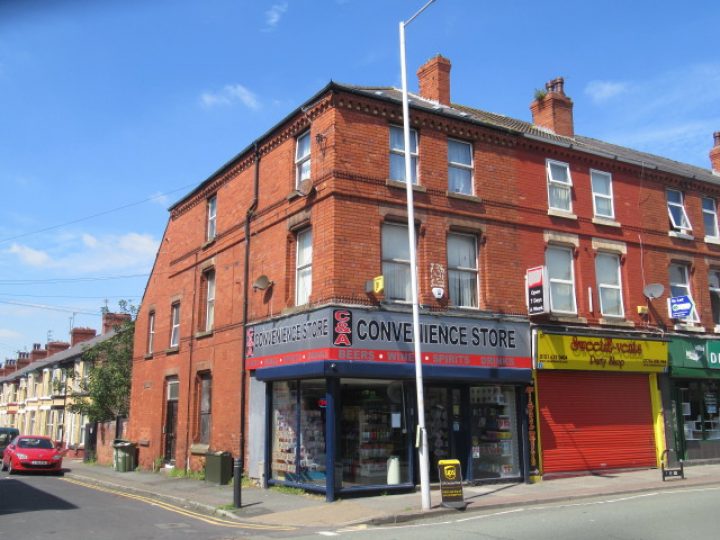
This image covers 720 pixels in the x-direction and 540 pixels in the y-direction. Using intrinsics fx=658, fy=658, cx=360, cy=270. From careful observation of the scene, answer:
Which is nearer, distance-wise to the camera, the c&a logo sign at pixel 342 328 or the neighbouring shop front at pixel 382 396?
the c&a logo sign at pixel 342 328

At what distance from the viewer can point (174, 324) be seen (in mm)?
24391

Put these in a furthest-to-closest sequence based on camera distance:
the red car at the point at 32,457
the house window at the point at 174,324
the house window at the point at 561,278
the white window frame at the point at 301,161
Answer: the red car at the point at 32,457 → the house window at the point at 174,324 → the house window at the point at 561,278 → the white window frame at the point at 301,161

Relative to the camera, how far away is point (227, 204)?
843 inches

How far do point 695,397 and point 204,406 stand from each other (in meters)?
15.7

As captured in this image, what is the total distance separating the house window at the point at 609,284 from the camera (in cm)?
1973

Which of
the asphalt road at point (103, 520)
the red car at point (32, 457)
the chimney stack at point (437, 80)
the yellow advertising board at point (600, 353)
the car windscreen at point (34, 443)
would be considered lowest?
the asphalt road at point (103, 520)

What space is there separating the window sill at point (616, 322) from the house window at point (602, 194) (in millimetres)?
3218

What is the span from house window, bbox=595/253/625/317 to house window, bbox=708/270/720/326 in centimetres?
462

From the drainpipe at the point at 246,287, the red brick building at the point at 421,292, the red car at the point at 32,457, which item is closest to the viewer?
the red brick building at the point at 421,292

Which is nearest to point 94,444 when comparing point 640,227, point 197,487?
point 197,487

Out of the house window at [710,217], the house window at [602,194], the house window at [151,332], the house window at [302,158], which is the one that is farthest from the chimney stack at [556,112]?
the house window at [151,332]

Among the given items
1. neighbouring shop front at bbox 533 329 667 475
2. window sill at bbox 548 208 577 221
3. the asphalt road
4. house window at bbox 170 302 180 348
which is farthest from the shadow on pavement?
window sill at bbox 548 208 577 221

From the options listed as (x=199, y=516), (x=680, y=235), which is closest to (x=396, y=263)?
(x=199, y=516)

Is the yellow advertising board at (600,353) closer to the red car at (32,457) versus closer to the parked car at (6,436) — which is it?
the red car at (32,457)
